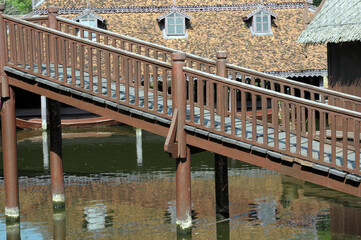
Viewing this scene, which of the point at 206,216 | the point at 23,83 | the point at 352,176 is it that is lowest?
the point at 206,216

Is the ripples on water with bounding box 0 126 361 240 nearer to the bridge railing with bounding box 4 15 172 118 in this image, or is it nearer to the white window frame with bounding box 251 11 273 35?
the bridge railing with bounding box 4 15 172 118

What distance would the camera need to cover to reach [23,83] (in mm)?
12195

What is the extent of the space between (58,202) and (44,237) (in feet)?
5.97

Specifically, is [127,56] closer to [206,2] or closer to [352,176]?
[352,176]

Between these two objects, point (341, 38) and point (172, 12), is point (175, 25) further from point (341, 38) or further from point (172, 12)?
point (341, 38)

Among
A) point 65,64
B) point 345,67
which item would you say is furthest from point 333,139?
point 345,67

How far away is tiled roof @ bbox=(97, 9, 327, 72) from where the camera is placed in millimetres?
30984

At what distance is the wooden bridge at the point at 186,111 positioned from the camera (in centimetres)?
1010

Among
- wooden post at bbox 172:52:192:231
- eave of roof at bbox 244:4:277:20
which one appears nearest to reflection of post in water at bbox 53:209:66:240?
wooden post at bbox 172:52:192:231

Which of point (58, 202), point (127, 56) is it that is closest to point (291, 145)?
point (127, 56)

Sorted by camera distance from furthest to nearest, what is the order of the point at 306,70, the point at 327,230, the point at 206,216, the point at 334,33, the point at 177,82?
the point at 306,70
the point at 334,33
the point at 206,216
the point at 327,230
the point at 177,82

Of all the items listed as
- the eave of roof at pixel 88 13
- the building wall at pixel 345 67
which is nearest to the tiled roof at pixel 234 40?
the eave of roof at pixel 88 13

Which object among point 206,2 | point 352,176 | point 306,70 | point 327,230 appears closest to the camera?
point 352,176

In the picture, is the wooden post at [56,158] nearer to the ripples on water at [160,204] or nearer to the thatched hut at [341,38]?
the ripples on water at [160,204]
